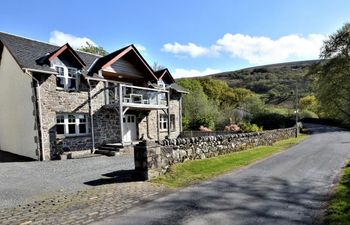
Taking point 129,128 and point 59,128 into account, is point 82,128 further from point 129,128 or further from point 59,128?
point 129,128

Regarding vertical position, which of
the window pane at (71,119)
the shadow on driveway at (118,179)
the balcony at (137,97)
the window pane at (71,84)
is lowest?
the shadow on driveway at (118,179)

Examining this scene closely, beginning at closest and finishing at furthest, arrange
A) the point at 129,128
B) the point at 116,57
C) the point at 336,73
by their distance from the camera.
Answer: the point at 116,57
the point at 129,128
the point at 336,73

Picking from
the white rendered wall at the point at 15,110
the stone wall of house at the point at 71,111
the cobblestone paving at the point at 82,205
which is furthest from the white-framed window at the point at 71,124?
the cobblestone paving at the point at 82,205

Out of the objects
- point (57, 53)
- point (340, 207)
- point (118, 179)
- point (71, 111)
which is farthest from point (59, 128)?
point (340, 207)

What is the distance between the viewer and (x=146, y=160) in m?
10.3

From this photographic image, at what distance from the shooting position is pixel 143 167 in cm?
1037

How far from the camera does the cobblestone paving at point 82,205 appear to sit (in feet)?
21.1

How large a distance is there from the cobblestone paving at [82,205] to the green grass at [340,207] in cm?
453

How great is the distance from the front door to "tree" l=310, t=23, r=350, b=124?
62.5ft

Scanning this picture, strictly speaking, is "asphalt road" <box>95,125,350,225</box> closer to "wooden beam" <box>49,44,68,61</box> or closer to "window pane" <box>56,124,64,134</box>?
"window pane" <box>56,124,64,134</box>

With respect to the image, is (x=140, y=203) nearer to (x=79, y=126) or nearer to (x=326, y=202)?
(x=326, y=202)

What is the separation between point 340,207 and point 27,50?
1951 cm

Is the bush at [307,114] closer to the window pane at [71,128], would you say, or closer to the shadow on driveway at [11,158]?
the window pane at [71,128]

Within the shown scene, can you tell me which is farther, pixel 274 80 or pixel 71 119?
pixel 274 80
